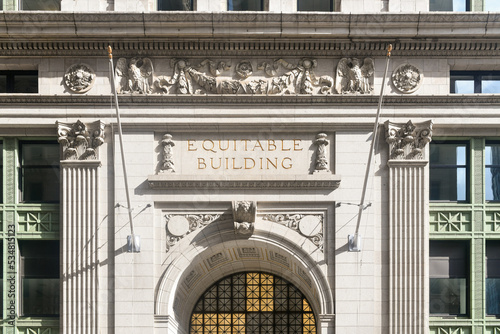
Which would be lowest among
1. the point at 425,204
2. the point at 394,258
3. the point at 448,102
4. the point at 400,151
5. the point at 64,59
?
the point at 394,258

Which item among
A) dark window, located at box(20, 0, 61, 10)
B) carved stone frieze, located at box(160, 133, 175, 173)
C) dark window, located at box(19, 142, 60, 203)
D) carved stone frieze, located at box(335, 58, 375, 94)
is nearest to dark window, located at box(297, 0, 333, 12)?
carved stone frieze, located at box(335, 58, 375, 94)

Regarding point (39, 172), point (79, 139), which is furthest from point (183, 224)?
point (39, 172)

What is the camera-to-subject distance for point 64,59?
22531mm

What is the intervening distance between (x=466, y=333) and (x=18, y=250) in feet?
47.0

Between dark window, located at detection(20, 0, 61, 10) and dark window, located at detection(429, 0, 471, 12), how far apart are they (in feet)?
40.2

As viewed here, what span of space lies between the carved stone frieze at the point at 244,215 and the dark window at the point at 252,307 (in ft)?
12.0

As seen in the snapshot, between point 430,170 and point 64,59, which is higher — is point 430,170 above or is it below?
below

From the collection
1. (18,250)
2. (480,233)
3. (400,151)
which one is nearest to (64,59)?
(18,250)

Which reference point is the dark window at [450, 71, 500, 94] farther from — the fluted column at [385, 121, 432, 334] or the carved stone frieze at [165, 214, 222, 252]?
the carved stone frieze at [165, 214, 222, 252]

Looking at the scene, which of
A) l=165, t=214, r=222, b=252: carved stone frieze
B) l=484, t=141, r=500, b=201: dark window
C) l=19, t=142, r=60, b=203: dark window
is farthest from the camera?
l=19, t=142, r=60, b=203: dark window

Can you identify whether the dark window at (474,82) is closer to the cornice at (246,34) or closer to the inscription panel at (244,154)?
the cornice at (246,34)

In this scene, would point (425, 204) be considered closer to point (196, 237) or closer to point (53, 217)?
point (196, 237)

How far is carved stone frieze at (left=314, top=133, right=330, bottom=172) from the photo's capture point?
22.0 m

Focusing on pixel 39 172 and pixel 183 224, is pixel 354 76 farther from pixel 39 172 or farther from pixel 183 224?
pixel 39 172
